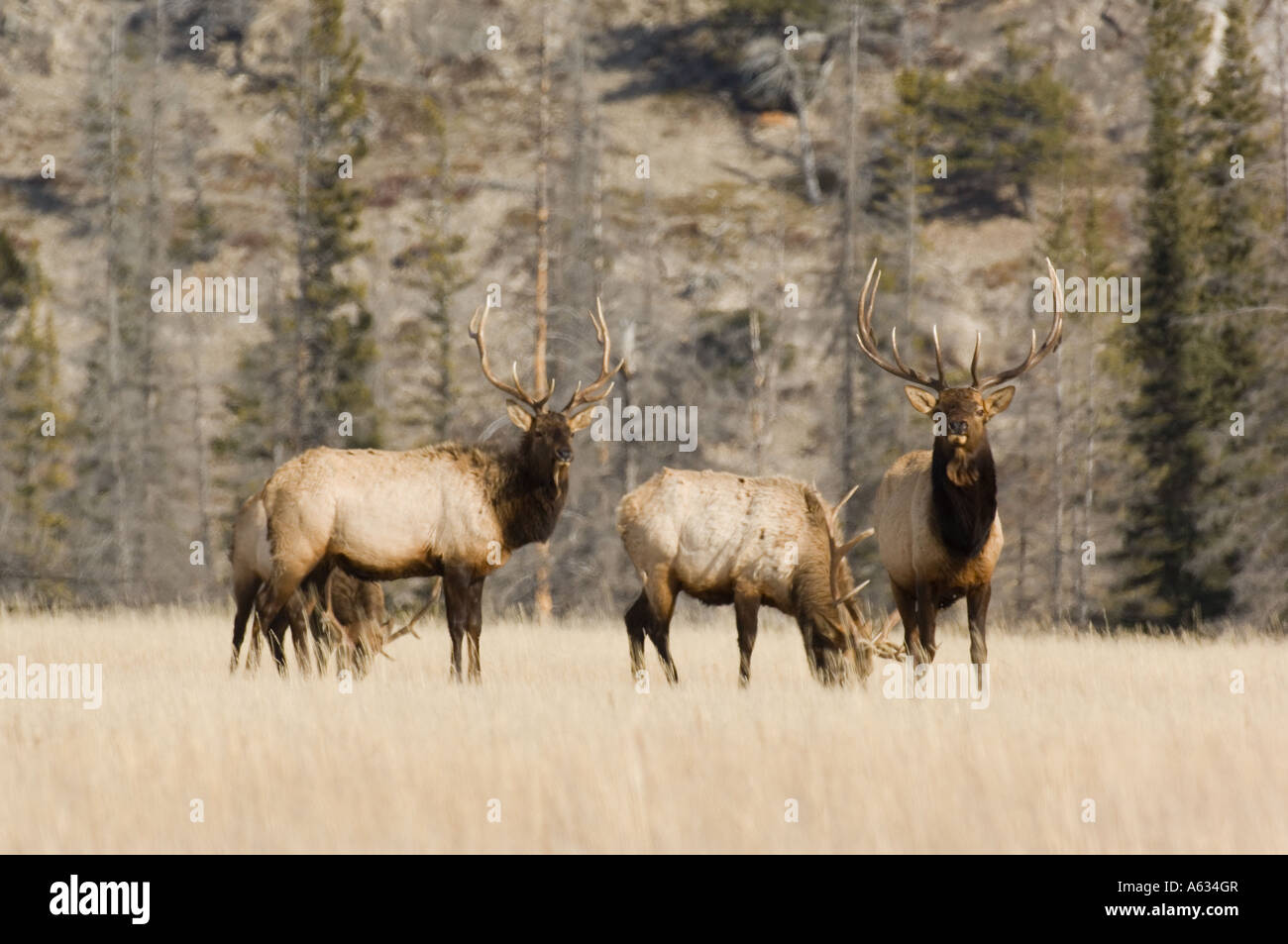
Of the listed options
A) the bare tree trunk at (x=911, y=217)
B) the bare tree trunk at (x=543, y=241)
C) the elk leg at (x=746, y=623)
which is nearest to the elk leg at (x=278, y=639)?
the elk leg at (x=746, y=623)

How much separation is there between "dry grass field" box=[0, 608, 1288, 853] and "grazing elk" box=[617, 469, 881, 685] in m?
0.86

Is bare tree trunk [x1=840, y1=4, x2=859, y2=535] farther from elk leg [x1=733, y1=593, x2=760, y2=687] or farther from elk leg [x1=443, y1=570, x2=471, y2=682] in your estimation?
elk leg [x1=443, y1=570, x2=471, y2=682]

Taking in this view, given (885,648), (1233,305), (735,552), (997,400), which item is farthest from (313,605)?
(1233,305)

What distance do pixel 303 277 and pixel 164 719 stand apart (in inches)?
960

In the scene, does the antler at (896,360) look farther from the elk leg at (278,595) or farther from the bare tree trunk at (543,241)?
the bare tree trunk at (543,241)

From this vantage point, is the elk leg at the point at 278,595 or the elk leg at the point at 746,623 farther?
the elk leg at the point at 278,595

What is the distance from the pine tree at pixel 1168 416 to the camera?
2773cm

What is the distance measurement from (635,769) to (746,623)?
15.2ft

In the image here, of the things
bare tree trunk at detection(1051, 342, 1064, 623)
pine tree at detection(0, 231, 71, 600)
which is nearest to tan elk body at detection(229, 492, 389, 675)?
bare tree trunk at detection(1051, 342, 1064, 623)

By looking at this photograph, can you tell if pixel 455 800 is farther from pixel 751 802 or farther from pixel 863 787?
pixel 863 787

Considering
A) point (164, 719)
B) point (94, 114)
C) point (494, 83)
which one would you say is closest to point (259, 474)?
point (94, 114)

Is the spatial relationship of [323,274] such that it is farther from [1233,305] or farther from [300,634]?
[300,634]

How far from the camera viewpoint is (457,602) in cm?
1147

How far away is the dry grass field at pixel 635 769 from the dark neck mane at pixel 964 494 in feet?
3.56
